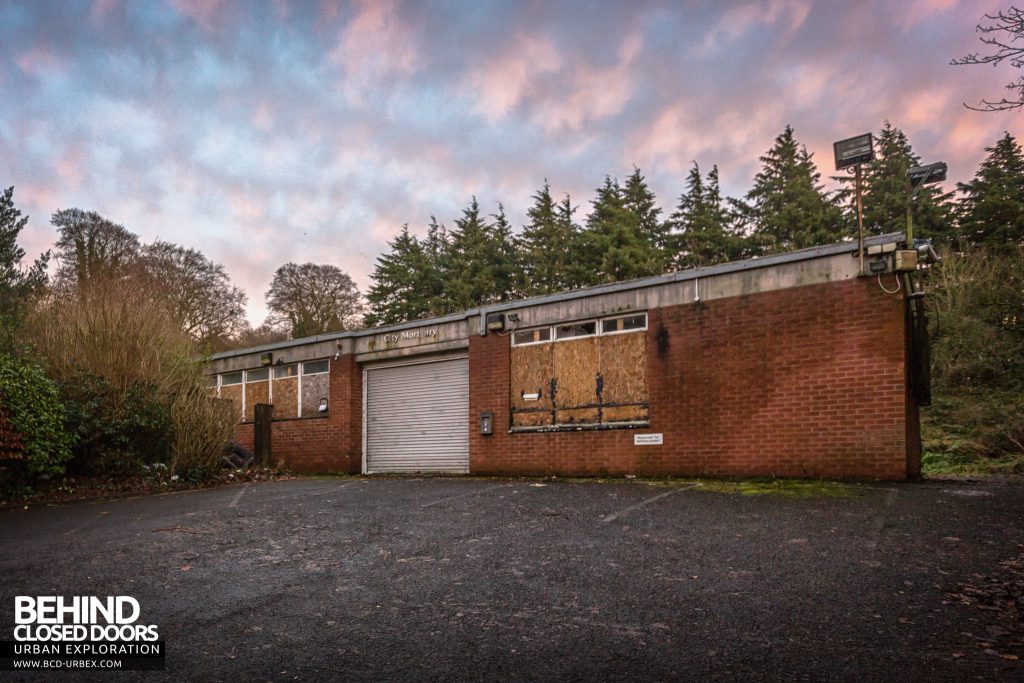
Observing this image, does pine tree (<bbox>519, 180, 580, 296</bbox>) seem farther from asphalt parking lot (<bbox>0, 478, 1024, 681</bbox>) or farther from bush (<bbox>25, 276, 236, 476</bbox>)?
asphalt parking lot (<bbox>0, 478, 1024, 681</bbox>)

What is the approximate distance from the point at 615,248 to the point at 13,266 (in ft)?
72.4

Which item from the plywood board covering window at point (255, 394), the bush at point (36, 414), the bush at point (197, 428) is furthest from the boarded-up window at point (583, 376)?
the plywood board covering window at point (255, 394)

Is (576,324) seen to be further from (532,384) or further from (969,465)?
(969,465)

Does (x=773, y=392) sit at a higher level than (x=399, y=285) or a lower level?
lower

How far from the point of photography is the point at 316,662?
9.84 feet

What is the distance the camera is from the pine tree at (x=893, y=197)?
24.7m

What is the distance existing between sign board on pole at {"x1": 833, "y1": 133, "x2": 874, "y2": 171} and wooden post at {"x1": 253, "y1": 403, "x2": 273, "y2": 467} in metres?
14.4

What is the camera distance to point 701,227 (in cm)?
2950

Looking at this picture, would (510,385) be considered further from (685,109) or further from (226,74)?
(226,74)

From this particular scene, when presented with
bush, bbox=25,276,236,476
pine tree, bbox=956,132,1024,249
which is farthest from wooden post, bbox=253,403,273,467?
pine tree, bbox=956,132,1024,249

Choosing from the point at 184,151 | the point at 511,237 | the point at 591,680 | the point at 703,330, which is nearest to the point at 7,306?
the point at 184,151

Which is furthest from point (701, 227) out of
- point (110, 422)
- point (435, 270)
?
point (110, 422)

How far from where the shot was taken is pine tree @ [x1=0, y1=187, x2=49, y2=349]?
14.9 m

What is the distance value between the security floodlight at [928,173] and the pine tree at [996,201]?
15.4m
